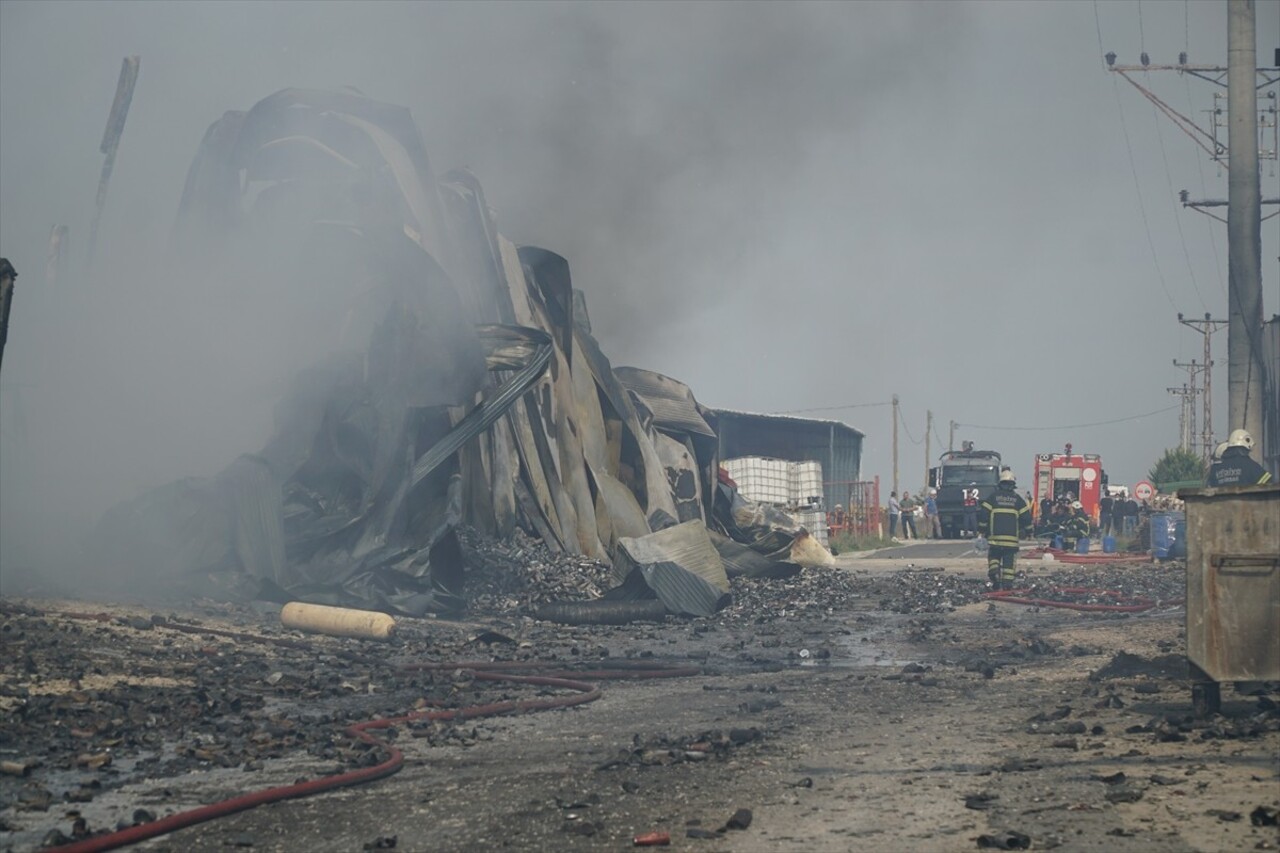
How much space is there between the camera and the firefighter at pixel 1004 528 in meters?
15.5

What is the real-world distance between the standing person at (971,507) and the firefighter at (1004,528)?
21843mm

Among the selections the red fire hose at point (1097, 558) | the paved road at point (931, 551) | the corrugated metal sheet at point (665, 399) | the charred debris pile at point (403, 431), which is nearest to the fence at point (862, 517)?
the paved road at point (931, 551)

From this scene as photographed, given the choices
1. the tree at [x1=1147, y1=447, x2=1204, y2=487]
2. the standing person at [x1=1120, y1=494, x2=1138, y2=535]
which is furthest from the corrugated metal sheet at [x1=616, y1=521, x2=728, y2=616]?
the tree at [x1=1147, y1=447, x2=1204, y2=487]

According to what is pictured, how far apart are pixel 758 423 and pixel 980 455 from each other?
9.64 metres

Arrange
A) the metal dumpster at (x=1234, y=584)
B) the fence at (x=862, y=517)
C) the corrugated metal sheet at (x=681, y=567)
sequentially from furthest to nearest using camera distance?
1. the fence at (x=862, y=517)
2. the corrugated metal sheet at (x=681, y=567)
3. the metal dumpster at (x=1234, y=584)

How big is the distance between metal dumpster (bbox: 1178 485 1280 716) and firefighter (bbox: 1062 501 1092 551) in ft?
70.8

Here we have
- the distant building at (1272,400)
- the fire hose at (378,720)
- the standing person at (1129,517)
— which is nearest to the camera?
the fire hose at (378,720)

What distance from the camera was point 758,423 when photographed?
46.1 metres

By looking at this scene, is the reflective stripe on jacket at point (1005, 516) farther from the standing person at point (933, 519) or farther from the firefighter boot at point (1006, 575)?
the standing person at point (933, 519)

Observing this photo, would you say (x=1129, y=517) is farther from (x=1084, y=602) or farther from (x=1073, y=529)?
(x=1084, y=602)

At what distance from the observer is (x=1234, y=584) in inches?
227

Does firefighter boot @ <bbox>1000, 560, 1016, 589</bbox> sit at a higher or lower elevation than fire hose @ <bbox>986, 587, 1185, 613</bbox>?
higher

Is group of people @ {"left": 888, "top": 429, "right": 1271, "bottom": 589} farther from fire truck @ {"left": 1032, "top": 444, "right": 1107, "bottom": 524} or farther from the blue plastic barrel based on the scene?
fire truck @ {"left": 1032, "top": 444, "right": 1107, "bottom": 524}

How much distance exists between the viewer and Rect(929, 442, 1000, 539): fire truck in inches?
1489
